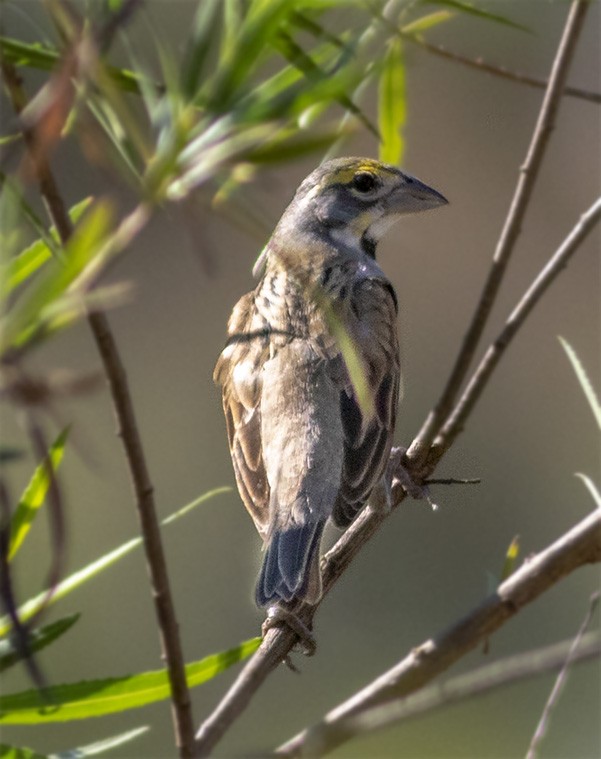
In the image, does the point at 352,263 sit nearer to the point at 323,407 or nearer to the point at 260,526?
the point at 323,407

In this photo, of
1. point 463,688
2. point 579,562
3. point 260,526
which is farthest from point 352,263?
point 463,688

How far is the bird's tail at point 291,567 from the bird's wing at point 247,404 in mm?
139

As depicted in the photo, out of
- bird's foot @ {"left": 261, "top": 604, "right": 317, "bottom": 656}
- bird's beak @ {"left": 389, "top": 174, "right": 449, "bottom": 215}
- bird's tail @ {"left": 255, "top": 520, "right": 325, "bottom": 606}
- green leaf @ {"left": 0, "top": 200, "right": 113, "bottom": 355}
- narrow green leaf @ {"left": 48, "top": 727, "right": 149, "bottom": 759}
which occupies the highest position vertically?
bird's beak @ {"left": 389, "top": 174, "right": 449, "bottom": 215}

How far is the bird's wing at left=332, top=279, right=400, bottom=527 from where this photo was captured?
3070mm

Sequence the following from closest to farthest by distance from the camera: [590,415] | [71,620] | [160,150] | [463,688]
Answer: [463,688], [160,150], [71,620], [590,415]

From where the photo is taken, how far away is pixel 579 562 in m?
1.48

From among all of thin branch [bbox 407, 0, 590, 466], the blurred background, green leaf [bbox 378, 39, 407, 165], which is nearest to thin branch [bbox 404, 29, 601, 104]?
green leaf [bbox 378, 39, 407, 165]

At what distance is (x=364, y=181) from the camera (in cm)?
397

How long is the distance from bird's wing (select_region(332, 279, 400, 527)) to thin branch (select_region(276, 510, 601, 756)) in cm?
149

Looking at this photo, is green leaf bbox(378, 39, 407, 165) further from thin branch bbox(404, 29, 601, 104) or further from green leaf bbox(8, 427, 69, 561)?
green leaf bbox(8, 427, 69, 561)

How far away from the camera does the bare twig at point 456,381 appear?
137 cm

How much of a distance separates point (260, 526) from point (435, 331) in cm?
401

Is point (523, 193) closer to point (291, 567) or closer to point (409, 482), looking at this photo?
point (409, 482)

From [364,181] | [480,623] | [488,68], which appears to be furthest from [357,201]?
[480,623]
